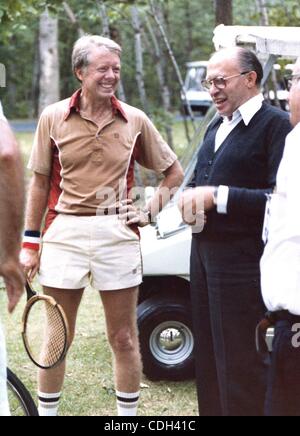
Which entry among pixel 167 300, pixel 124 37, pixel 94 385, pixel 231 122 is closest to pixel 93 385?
pixel 94 385

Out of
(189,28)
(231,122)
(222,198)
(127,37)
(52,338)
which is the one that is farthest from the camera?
(189,28)

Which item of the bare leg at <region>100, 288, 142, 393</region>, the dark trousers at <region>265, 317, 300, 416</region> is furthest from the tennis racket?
the dark trousers at <region>265, 317, 300, 416</region>

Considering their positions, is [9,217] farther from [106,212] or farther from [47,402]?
[47,402]

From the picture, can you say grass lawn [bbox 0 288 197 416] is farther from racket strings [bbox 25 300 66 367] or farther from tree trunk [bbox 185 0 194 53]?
tree trunk [bbox 185 0 194 53]

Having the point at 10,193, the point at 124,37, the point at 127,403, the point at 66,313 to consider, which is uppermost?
the point at 10,193

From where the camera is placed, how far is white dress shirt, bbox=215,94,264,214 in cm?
412

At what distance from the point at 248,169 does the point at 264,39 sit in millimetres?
915

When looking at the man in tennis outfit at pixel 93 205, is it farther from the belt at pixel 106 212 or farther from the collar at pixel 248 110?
A: the collar at pixel 248 110

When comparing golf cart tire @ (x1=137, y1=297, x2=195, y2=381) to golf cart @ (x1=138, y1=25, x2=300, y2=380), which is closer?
golf cart @ (x1=138, y1=25, x2=300, y2=380)

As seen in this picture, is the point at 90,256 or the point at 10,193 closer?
the point at 10,193

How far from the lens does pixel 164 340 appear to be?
6.28m

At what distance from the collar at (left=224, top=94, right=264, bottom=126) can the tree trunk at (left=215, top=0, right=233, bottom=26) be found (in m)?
2.98

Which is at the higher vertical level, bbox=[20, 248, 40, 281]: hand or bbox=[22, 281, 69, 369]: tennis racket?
bbox=[20, 248, 40, 281]: hand

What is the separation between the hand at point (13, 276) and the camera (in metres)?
3.28
